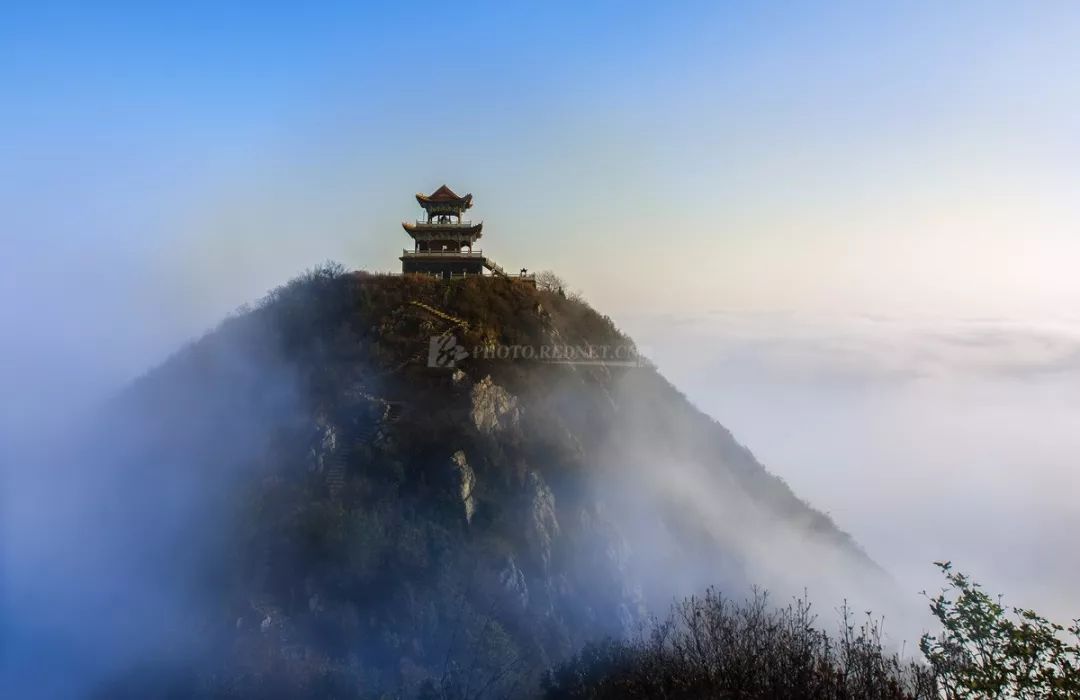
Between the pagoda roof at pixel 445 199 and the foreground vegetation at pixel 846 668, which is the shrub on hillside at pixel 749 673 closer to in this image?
the foreground vegetation at pixel 846 668

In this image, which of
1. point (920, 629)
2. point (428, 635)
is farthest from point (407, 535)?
point (920, 629)

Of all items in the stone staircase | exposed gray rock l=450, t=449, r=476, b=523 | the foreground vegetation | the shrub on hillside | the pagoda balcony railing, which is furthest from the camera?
the pagoda balcony railing

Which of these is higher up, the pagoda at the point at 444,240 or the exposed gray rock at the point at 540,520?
the pagoda at the point at 444,240

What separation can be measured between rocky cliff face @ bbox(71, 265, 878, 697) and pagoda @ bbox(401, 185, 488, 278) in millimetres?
4870

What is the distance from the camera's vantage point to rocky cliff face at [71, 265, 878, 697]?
39312mm

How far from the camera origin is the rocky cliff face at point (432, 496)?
3931 centimetres

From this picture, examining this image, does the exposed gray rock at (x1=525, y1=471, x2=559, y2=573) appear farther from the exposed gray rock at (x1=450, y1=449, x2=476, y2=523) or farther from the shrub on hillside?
the shrub on hillside

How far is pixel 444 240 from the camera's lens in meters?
65.8

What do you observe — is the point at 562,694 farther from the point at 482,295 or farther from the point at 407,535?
the point at 482,295

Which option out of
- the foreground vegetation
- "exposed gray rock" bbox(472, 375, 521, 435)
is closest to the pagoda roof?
"exposed gray rock" bbox(472, 375, 521, 435)

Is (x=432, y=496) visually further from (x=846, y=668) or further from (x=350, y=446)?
(x=846, y=668)

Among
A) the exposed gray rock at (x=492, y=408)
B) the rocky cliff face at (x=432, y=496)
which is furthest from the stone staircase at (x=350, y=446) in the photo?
the exposed gray rock at (x=492, y=408)

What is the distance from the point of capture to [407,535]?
43.6 m

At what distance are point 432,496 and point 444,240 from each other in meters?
28.3
